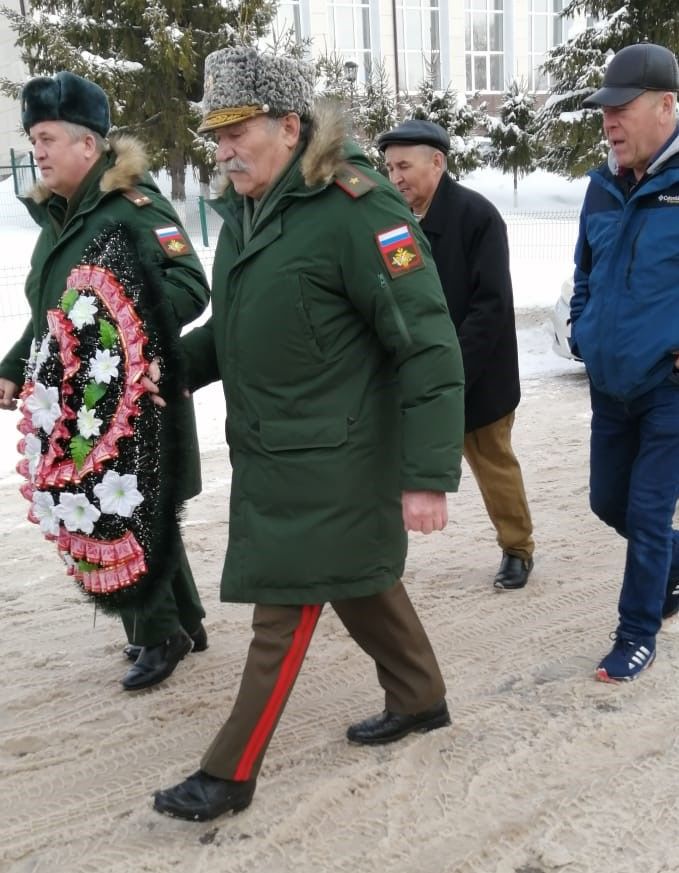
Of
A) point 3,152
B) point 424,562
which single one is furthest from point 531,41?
point 424,562

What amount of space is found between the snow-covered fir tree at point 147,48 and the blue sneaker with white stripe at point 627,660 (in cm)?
1807

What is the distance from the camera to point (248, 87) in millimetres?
2582

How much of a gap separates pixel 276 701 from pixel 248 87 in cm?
173

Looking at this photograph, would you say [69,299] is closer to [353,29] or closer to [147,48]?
[147,48]

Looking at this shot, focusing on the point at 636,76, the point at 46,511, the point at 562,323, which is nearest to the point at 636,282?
the point at 636,76

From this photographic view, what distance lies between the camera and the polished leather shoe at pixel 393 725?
10.4ft

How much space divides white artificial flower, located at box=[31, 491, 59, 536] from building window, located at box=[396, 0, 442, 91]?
122ft

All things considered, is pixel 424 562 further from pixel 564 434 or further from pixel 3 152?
pixel 3 152

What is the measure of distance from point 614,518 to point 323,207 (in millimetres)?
1805

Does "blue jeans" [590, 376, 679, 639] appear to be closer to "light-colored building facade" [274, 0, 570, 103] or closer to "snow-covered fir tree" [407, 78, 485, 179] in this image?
"snow-covered fir tree" [407, 78, 485, 179]

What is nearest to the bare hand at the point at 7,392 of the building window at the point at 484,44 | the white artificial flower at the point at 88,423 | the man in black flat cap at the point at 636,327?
the white artificial flower at the point at 88,423

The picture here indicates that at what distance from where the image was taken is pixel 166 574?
3.06 metres

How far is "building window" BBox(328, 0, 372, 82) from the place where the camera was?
117 feet

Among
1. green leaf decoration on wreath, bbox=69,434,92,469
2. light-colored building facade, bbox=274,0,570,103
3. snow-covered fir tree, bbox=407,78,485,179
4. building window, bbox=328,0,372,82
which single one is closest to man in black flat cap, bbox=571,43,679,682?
green leaf decoration on wreath, bbox=69,434,92,469
